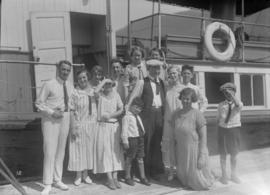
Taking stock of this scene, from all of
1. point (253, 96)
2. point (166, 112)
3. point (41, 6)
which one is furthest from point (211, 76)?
point (41, 6)

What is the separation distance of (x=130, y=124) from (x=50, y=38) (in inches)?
112

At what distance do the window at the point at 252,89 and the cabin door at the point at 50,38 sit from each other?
3787 mm

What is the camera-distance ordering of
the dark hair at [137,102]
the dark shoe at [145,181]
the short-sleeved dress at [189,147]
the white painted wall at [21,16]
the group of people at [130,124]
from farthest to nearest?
1. the white painted wall at [21,16]
2. the dark shoe at [145,181]
3. the dark hair at [137,102]
4. the short-sleeved dress at [189,147]
5. the group of people at [130,124]

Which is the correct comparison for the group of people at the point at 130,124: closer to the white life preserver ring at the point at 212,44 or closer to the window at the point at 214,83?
the white life preserver ring at the point at 212,44

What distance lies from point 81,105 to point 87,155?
65 centimetres

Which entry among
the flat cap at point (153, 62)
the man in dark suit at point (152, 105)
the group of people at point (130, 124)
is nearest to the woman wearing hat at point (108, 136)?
the group of people at point (130, 124)

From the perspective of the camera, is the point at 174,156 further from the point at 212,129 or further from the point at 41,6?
the point at 41,6

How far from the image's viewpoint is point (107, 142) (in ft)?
16.3

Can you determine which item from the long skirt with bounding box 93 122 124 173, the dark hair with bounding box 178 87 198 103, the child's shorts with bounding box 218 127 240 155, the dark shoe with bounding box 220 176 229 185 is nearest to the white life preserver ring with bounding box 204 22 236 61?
the child's shorts with bounding box 218 127 240 155

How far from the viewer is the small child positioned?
491 cm

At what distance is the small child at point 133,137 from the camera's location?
491 cm

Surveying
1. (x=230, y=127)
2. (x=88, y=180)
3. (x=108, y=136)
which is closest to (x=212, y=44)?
(x=230, y=127)

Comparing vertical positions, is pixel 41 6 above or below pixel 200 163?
above

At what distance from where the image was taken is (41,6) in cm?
702
